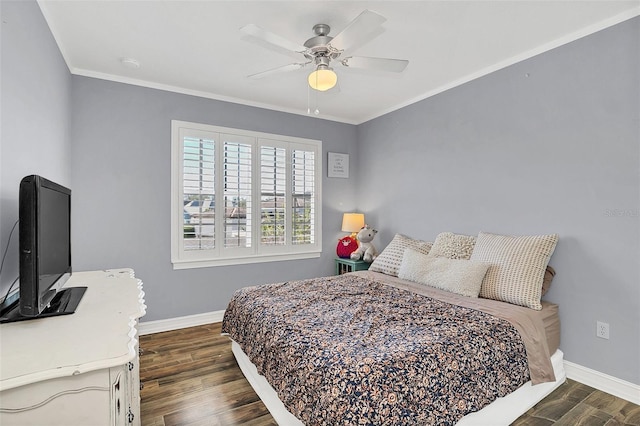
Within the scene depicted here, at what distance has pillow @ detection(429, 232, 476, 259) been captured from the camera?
2.98m

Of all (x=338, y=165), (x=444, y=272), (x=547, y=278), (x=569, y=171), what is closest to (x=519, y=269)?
(x=547, y=278)

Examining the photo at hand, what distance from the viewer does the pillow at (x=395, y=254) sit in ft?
10.8

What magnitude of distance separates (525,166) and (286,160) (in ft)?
8.37

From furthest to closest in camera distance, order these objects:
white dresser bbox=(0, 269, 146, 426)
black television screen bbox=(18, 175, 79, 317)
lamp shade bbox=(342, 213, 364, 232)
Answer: lamp shade bbox=(342, 213, 364, 232) → black television screen bbox=(18, 175, 79, 317) → white dresser bbox=(0, 269, 146, 426)

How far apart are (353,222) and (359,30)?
Answer: 8.87 ft

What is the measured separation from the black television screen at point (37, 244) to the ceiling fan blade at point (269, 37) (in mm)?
1247

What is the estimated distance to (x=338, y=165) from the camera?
4.50 metres

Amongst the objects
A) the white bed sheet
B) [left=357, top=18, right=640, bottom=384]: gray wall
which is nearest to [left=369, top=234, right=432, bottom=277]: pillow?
[left=357, top=18, right=640, bottom=384]: gray wall

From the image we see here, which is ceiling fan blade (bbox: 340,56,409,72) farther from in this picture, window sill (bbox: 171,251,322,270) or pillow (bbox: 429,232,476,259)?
window sill (bbox: 171,251,322,270)

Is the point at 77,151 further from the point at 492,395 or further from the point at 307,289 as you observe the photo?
the point at 492,395

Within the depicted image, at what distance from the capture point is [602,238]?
90.0 inches

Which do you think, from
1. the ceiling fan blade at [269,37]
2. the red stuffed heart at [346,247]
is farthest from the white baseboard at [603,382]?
the ceiling fan blade at [269,37]

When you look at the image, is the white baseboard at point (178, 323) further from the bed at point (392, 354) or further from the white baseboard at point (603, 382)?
the white baseboard at point (603, 382)

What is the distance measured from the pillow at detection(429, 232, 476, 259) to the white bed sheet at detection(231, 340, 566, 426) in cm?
99
